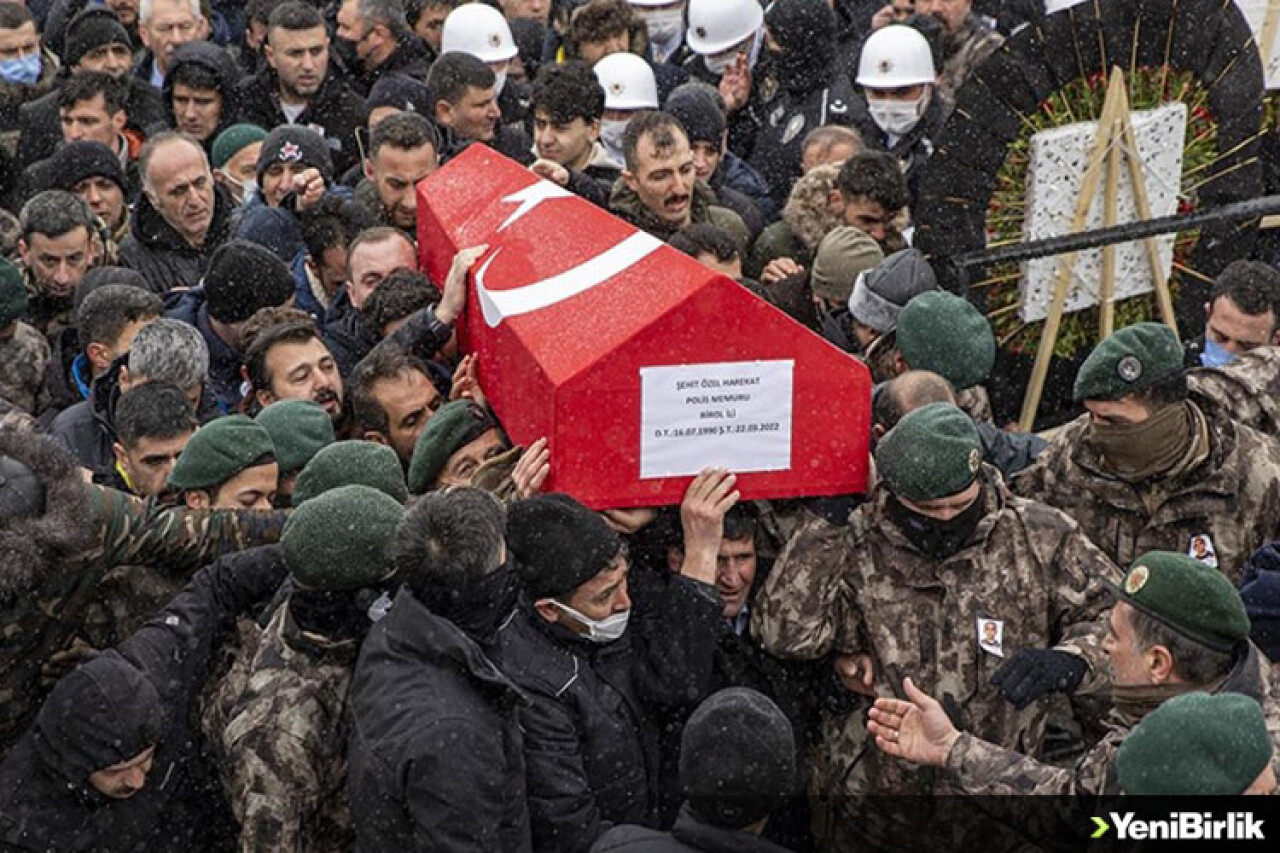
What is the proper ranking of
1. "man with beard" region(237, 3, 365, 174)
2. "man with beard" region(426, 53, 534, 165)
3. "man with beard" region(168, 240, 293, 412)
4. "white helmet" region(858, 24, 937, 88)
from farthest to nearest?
"man with beard" region(237, 3, 365, 174) < "white helmet" region(858, 24, 937, 88) < "man with beard" region(426, 53, 534, 165) < "man with beard" region(168, 240, 293, 412)

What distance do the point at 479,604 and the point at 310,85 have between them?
5835 mm

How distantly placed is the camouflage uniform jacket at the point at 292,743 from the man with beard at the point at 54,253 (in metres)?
3.22

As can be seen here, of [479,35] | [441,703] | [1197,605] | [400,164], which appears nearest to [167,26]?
[479,35]

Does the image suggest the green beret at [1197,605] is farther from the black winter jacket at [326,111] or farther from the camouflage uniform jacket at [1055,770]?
Answer: the black winter jacket at [326,111]

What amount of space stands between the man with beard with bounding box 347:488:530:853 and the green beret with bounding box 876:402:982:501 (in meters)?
1.00

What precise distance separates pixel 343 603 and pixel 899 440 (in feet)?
4.49

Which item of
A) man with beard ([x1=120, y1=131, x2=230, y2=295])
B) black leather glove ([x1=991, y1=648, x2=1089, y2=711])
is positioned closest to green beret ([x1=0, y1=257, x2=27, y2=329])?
man with beard ([x1=120, y1=131, x2=230, y2=295])

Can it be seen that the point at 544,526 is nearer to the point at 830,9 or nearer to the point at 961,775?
the point at 961,775

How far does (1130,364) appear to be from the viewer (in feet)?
16.1

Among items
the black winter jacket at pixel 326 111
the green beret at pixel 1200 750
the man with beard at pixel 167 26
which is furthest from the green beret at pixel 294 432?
the man with beard at pixel 167 26

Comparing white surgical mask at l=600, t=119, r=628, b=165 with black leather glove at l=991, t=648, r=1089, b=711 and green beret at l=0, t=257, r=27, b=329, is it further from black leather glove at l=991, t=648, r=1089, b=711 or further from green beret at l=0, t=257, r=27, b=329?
black leather glove at l=991, t=648, r=1089, b=711

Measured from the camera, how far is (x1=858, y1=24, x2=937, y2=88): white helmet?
888cm

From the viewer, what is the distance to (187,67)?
30.5ft

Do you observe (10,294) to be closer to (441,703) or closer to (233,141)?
(233,141)
